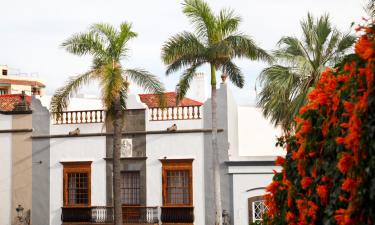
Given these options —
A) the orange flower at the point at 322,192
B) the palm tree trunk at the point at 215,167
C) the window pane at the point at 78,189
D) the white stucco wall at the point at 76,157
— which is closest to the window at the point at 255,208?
the palm tree trunk at the point at 215,167

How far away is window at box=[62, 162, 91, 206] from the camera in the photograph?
3098cm

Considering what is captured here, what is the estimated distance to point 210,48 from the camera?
2577 cm

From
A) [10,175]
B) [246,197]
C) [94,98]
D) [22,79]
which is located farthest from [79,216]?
[22,79]

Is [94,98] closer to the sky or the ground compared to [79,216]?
closer to the sky

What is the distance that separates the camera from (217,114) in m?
29.4

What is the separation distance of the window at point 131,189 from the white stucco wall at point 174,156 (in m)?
0.52

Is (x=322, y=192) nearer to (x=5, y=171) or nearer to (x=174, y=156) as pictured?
(x=174, y=156)

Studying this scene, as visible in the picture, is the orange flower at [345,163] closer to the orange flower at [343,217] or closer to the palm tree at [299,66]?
the orange flower at [343,217]

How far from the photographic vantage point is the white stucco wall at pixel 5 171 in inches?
1277

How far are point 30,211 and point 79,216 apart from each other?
2.48 metres

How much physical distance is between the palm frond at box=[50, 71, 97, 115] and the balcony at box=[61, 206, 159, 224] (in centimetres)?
482

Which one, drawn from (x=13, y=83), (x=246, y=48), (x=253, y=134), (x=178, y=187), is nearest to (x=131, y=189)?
(x=178, y=187)

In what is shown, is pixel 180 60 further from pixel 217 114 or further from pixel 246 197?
pixel 246 197

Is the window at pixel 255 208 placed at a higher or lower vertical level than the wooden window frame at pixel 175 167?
lower
